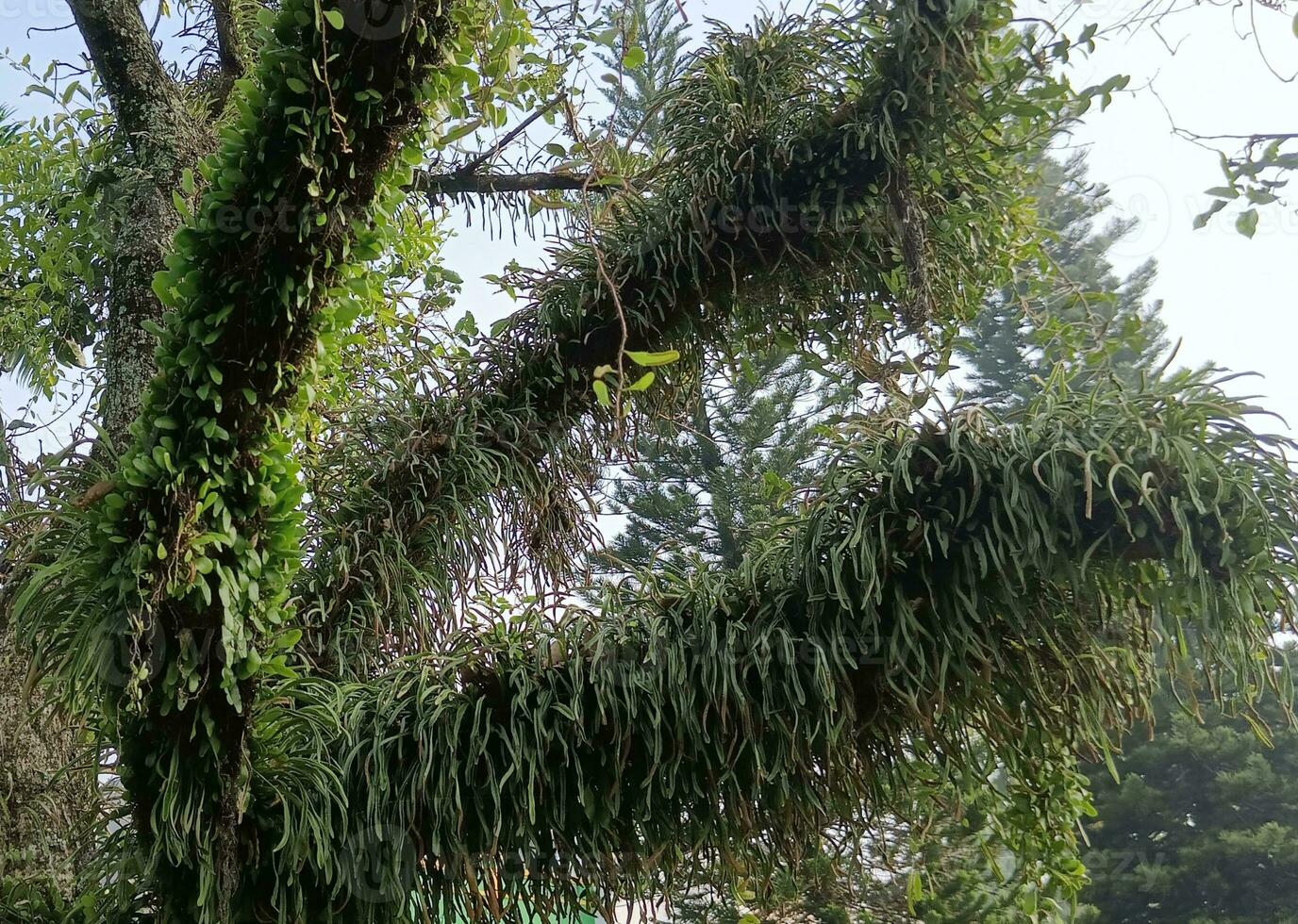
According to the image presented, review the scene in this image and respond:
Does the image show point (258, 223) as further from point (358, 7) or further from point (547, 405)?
point (547, 405)

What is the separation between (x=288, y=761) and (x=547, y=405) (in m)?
1.19

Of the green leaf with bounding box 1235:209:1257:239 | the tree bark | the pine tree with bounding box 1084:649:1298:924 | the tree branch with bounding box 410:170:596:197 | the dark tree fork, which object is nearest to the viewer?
the dark tree fork

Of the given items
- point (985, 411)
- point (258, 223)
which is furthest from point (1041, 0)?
point (258, 223)

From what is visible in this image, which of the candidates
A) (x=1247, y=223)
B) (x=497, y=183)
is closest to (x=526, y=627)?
(x=1247, y=223)

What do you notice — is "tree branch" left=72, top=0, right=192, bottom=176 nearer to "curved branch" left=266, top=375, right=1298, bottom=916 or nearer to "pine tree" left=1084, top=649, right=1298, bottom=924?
"curved branch" left=266, top=375, right=1298, bottom=916

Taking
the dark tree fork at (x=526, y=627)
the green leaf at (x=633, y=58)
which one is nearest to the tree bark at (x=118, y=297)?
the dark tree fork at (x=526, y=627)

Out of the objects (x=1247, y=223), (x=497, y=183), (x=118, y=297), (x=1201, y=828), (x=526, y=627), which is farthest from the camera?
(x=1201, y=828)

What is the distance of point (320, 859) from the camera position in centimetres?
162

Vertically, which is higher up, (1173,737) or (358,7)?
(358,7)

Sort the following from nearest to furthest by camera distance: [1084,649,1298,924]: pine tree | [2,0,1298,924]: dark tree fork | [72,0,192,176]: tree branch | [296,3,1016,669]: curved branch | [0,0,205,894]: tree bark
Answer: [2,0,1298,924]: dark tree fork < [0,0,205,894]: tree bark < [296,3,1016,669]: curved branch < [72,0,192,176]: tree branch < [1084,649,1298,924]: pine tree

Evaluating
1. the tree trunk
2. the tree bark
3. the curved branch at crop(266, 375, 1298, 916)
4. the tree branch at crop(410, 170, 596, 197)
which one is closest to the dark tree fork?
the curved branch at crop(266, 375, 1298, 916)

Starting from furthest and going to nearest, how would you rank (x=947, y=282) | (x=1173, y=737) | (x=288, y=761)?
(x=1173, y=737) < (x=947, y=282) < (x=288, y=761)

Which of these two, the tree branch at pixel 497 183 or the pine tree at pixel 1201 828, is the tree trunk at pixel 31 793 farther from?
the pine tree at pixel 1201 828

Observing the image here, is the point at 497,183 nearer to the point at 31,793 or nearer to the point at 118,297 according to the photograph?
the point at 118,297
